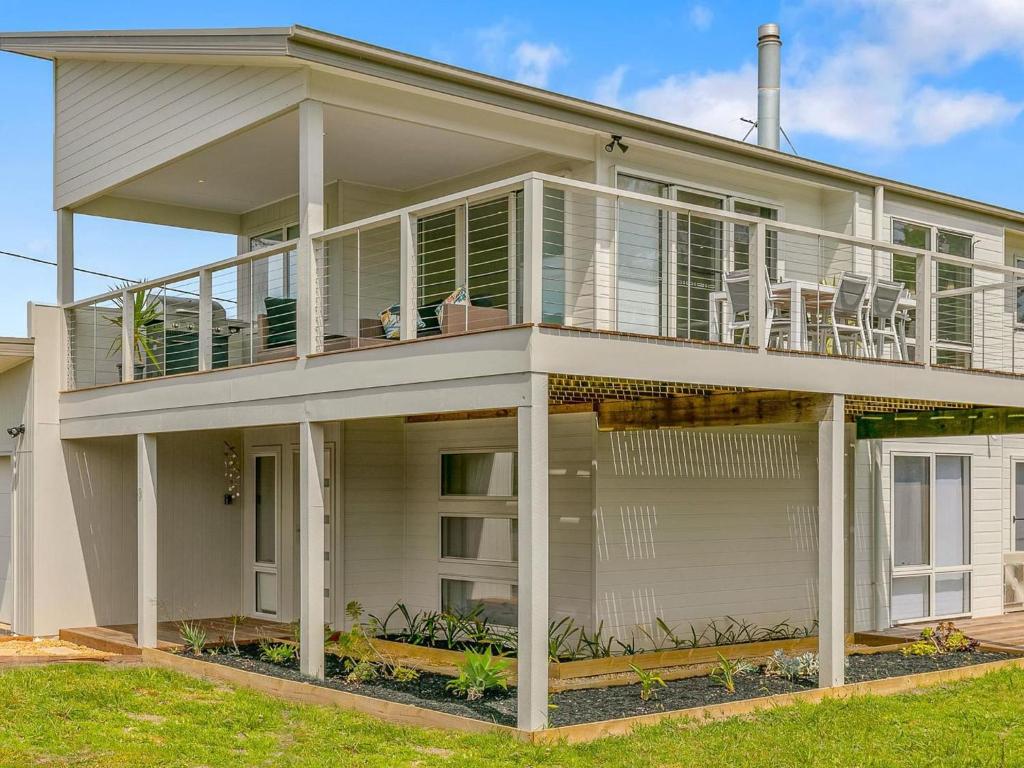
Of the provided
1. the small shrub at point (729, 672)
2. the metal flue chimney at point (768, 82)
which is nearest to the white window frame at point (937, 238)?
the metal flue chimney at point (768, 82)

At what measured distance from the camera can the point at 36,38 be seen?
13094 millimetres

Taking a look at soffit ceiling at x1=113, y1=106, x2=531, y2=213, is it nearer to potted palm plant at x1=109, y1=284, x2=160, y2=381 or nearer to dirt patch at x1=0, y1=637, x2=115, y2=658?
potted palm plant at x1=109, y1=284, x2=160, y2=381

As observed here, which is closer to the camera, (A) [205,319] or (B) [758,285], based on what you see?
(B) [758,285]

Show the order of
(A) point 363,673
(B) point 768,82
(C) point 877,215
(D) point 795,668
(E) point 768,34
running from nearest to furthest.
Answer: (A) point 363,673 < (D) point 795,668 < (C) point 877,215 < (B) point 768,82 < (E) point 768,34

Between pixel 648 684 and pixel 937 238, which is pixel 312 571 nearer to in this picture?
pixel 648 684

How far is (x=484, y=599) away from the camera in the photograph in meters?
11.9

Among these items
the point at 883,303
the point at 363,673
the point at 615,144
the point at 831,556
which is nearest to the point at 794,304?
the point at 883,303

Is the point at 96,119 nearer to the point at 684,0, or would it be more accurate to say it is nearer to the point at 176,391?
the point at 176,391

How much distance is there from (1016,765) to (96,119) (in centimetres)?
1116

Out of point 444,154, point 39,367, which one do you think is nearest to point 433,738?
point 444,154

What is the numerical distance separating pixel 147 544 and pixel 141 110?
15.0ft

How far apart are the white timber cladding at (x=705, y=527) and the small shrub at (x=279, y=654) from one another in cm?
286

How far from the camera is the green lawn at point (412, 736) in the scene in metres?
7.21

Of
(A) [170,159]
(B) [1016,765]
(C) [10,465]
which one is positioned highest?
(A) [170,159]
